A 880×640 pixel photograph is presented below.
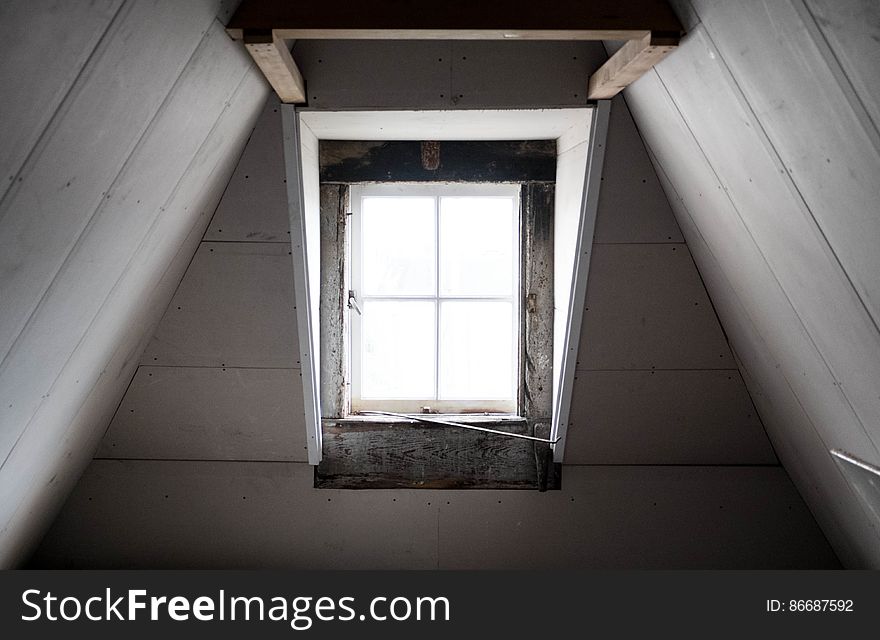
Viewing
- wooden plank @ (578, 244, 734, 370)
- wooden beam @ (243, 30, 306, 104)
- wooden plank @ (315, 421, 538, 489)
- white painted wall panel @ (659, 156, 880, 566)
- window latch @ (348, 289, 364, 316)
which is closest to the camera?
wooden beam @ (243, 30, 306, 104)

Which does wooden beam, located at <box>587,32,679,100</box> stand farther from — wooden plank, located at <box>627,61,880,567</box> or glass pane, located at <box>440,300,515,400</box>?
glass pane, located at <box>440,300,515,400</box>

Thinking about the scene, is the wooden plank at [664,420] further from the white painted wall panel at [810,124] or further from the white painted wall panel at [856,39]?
the white painted wall panel at [856,39]

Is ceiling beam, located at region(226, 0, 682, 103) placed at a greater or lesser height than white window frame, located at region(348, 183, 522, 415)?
greater

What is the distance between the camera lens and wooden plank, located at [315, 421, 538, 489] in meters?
2.08

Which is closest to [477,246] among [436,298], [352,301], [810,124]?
[436,298]

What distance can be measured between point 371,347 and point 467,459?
1.54ft

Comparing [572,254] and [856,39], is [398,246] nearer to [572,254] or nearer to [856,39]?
[572,254]

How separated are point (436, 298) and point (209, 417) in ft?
2.52

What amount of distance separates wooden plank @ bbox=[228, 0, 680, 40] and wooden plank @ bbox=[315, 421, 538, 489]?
45.8 inches

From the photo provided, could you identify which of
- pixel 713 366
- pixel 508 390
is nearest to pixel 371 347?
pixel 508 390

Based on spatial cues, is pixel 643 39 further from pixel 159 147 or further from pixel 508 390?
pixel 508 390

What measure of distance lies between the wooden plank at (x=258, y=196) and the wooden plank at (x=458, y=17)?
459 mm

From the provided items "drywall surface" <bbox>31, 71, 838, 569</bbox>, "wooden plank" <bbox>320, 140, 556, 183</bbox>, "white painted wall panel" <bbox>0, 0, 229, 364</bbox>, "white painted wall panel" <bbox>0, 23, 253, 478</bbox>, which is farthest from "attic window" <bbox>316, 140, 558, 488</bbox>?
"white painted wall panel" <bbox>0, 0, 229, 364</bbox>

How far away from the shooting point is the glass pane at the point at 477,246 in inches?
88.7
